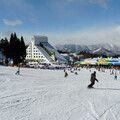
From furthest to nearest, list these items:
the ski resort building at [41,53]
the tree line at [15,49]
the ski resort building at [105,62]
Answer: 1. the ski resort building at [41,53]
2. the ski resort building at [105,62]
3. the tree line at [15,49]

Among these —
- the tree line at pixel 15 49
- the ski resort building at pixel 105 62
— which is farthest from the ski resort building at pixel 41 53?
the tree line at pixel 15 49

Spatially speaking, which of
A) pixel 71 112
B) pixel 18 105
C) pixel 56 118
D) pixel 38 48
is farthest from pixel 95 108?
pixel 38 48

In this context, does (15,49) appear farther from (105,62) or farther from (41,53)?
(105,62)

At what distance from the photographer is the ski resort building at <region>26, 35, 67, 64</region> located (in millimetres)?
72875

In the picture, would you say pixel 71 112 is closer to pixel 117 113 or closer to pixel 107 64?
pixel 117 113

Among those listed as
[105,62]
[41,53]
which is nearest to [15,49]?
[41,53]

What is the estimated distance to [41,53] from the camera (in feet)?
248

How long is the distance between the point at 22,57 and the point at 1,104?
39262 millimetres

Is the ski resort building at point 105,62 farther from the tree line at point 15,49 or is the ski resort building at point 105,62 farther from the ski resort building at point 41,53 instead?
the tree line at point 15,49

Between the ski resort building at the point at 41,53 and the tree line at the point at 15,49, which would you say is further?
the ski resort building at the point at 41,53

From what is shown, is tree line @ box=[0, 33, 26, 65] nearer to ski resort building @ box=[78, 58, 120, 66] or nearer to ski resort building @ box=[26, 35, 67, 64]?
ski resort building @ box=[26, 35, 67, 64]

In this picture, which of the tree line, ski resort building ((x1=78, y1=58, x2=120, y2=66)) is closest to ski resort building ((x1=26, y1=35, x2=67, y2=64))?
ski resort building ((x1=78, y1=58, x2=120, y2=66))

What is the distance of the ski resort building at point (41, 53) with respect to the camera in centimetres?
7288

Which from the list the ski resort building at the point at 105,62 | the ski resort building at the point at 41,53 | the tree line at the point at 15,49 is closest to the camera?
the tree line at the point at 15,49
